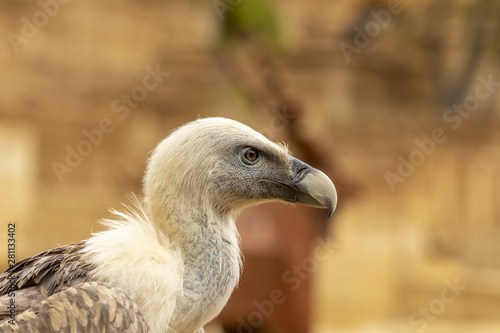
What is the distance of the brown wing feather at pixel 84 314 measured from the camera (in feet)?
10.8

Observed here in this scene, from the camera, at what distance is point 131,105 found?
85.8 feet

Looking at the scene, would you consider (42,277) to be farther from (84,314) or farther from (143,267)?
(143,267)

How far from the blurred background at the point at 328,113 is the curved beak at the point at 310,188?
8.23m

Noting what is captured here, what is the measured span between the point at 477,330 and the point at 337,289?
294 cm

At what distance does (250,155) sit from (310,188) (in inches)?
11.6

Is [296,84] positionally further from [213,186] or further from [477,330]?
[213,186]

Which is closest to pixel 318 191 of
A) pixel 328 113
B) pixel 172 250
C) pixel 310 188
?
pixel 310 188

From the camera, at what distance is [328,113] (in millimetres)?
30812

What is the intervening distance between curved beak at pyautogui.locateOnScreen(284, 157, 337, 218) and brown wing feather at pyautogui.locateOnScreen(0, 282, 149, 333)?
2.83 feet

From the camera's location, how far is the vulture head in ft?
11.8

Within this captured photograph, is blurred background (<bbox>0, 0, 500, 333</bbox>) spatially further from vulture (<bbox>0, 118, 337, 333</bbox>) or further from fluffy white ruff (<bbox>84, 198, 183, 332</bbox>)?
fluffy white ruff (<bbox>84, 198, 183, 332</bbox>)

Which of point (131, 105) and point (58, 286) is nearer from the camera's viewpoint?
point (58, 286)

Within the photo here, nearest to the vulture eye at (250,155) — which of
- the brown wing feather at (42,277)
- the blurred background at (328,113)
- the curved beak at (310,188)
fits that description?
the curved beak at (310,188)

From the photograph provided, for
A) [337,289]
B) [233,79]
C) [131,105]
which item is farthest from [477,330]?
[131,105]
